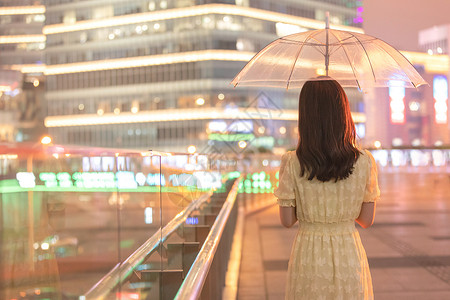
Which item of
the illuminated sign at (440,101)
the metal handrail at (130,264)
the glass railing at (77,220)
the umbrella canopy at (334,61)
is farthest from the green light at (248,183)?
the illuminated sign at (440,101)

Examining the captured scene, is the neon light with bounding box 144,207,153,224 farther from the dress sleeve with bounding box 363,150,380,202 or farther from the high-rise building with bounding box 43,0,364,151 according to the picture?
the high-rise building with bounding box 43,0,364,151

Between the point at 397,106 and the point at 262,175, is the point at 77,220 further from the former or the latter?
the point at 397,106

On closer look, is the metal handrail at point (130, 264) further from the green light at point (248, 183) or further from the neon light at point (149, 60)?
the neon light at point (149, 60)

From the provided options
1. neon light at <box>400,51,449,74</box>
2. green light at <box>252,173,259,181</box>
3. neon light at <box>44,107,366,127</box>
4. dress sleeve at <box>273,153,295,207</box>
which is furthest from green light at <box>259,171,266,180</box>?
neon light at <box>400,51,449,74</box>

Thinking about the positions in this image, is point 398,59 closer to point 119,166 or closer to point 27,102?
point 119,166

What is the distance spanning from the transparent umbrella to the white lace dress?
6.78 ft

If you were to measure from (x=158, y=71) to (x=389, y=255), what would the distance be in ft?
253

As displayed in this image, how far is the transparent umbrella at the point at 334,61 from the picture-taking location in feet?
17.4

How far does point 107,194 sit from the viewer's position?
2.95 meters

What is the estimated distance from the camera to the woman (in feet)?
10.7

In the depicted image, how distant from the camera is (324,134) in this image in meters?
3.26

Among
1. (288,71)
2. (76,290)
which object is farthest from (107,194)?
(288,71)

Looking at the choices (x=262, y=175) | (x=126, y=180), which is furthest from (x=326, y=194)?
(x=262, y=175)

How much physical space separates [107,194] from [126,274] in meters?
0.40
